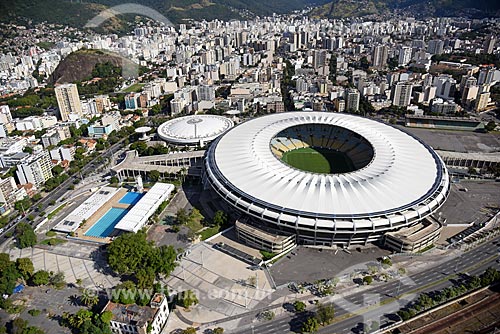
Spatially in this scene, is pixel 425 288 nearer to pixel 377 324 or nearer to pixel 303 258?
pixel 377 324

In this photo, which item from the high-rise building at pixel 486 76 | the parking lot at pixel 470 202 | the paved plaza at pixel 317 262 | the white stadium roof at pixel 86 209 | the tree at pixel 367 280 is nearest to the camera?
the tree at pixel 367 280

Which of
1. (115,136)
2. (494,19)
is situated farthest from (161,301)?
(494,19)

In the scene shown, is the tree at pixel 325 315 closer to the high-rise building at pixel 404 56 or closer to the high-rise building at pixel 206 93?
the high-rise building at pixel 206 93

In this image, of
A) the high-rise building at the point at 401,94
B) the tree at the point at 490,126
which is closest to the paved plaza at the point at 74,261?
the tree at the point at 490,126

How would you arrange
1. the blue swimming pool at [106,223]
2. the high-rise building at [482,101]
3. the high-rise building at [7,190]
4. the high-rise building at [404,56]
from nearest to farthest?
the blue swimming pool at [106,223]
the high-rise building at [7,190]
the high-rise building at [482,101]
the high-rise building at [404,56]

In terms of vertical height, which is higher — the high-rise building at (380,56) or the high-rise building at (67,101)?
the high-rise building at (380,56)

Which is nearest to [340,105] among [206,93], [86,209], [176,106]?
[206,93]

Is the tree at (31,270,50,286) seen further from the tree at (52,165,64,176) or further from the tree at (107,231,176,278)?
the tree at (52,165,64,176)
